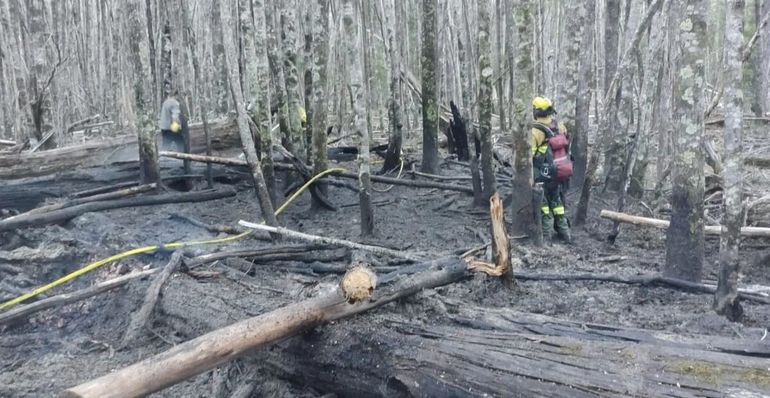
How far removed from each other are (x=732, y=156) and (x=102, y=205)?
7343 mm

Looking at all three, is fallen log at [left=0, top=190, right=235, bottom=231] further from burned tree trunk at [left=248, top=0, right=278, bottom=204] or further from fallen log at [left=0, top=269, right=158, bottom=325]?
fallen log at [left=0, top=269, right=158, bottom=325]

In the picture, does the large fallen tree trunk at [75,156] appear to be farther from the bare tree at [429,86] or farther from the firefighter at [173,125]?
the bare tree at [429,86]

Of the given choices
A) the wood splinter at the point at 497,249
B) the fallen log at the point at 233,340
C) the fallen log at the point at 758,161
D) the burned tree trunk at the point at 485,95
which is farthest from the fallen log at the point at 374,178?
the fallen log at the point at 758,161

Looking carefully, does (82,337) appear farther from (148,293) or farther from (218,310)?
(218,310)

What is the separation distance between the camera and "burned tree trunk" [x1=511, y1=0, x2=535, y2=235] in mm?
7719

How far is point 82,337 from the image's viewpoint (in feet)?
18.9

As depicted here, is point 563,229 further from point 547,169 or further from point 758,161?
point 758,161

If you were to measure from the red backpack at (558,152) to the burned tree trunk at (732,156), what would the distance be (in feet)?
11.1

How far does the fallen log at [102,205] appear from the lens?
26.3 ft

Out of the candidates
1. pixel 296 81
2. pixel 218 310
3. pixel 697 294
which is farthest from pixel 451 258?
pixel 296 81

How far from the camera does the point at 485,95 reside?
8781 millimetres

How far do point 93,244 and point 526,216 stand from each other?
4.92 meters

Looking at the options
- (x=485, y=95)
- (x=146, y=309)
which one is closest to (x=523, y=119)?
(x=485, y=95)

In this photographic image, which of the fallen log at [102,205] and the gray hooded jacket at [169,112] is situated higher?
the gray hooded jacket at [169,112]
